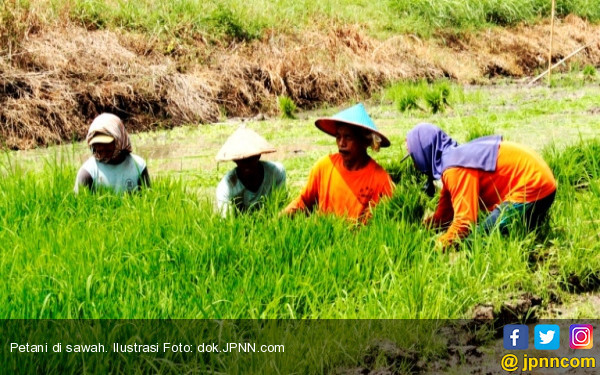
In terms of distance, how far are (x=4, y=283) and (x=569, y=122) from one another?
604 cm

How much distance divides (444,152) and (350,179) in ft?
1.74

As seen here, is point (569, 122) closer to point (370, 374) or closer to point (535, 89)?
point (535, 89)

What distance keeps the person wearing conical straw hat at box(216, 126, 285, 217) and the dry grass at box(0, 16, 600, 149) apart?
3.00m

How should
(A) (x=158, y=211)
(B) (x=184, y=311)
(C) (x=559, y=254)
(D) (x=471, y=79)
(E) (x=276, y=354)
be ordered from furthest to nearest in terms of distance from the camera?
1. (D) (x=471, y=79)
2. (A) (x=158, y=211)
3. (C) (x=559, y=254)
4. (B) (x=184, y=311)
5. (E) (x=276, y=354)

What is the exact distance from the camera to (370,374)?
9.82ft

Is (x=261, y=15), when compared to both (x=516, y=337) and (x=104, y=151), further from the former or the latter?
(x=516, y=337)

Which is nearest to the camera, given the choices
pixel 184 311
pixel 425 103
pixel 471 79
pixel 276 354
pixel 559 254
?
pixel 276 354

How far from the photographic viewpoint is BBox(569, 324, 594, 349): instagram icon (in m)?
3.30

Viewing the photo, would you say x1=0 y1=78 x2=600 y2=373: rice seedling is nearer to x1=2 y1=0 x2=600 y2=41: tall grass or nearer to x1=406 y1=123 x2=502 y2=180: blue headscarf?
x1=406 y1=123 x2=502 y2=180: blue headscarf

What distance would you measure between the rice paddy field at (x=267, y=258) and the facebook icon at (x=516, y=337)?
0.18 metres

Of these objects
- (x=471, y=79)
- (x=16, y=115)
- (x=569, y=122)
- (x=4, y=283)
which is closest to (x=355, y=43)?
(x=471, y=79)

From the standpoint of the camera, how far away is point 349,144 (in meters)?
4.36

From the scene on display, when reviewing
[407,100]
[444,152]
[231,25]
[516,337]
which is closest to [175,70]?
[231,25]

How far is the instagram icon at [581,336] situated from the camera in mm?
3297
